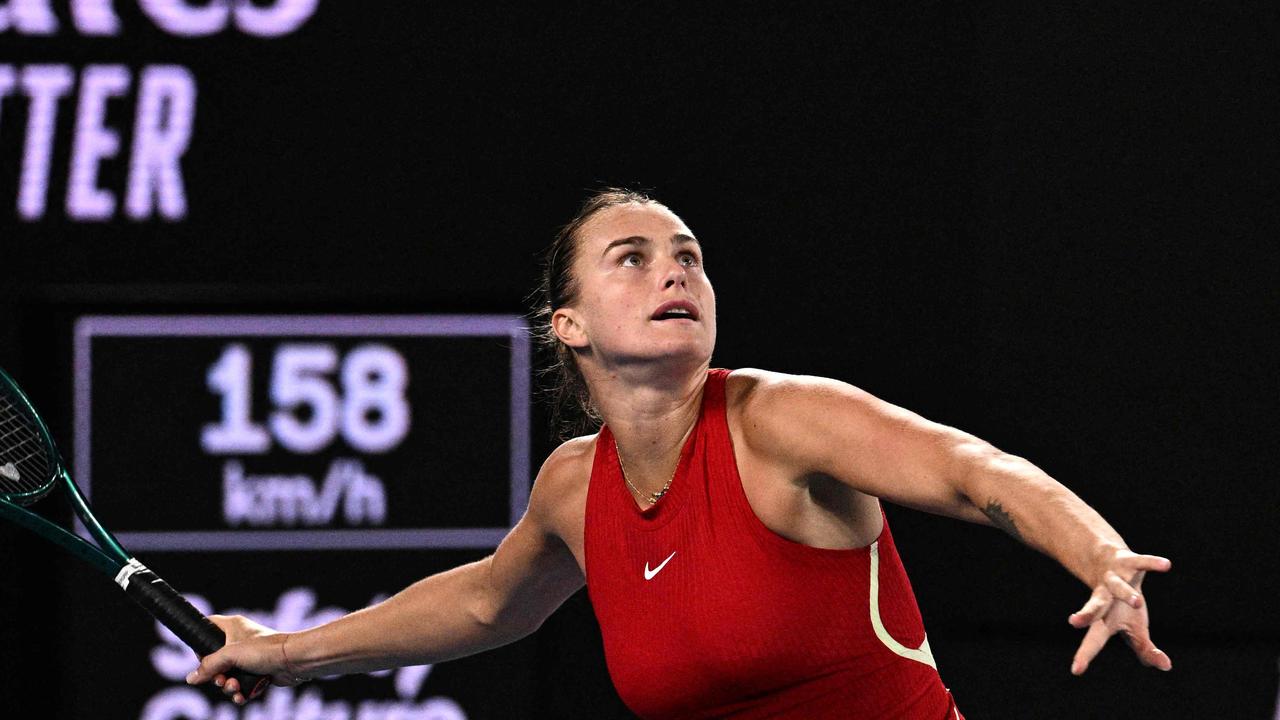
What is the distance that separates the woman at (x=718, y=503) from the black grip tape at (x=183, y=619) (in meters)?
0.65

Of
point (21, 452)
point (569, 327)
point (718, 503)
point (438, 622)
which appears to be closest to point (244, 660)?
point (438, 622)

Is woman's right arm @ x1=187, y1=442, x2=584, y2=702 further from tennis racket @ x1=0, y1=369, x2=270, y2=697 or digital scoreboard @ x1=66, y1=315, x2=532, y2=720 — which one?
digital scoreboard @ x1=66, y1=315, x2=532, y2=720

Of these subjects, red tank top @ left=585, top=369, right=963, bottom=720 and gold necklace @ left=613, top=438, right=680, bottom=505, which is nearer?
red tank top @ left=585, top=369, right=963, bottom=720

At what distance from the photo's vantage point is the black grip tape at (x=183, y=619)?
2.97 metres

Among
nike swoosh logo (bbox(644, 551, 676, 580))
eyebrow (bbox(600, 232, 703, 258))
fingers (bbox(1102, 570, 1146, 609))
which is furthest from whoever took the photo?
eyebrow (bbox(600, 232, 703, 258))

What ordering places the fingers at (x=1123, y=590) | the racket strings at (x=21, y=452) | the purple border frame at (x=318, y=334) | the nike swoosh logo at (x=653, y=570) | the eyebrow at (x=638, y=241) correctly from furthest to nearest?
1. the purple border frame at (x=318, y=334)
2. the racket strings at (x=21, y=452)
3. the eyebrow at (x=638, y=241)
4. the nike swoosh logo at (x=653, y=570)
5. the fingers at (x=1123, y=590)

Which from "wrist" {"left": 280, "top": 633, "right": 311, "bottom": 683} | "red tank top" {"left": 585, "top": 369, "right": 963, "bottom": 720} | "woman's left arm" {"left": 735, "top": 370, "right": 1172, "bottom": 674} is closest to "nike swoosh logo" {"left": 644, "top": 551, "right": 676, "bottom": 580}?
"red tank top" {"left": 585, "top": 369, "right": 963, "bottom": 720}

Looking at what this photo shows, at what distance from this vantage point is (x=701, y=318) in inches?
102

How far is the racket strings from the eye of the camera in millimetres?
3111

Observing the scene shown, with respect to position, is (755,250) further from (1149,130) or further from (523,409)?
(1149,130)

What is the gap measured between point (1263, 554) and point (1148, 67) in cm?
134

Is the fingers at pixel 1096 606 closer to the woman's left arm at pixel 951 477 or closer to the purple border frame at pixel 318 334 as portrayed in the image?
the woman's left arm at pixel 951 477

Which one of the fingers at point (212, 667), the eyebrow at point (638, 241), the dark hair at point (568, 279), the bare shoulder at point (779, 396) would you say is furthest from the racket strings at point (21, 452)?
the bare shoulder at point (779, 396)

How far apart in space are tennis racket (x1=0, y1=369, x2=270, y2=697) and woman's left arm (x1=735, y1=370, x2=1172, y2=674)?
3.74 ft
